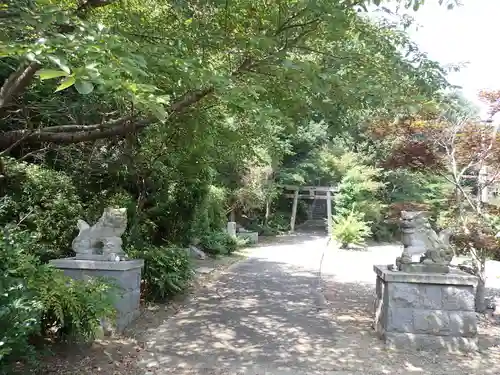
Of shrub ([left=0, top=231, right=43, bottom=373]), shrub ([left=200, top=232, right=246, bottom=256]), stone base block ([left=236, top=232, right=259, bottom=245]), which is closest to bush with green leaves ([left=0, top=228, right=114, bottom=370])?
shrub ([left=0, top=231, right=43, bottom=373])

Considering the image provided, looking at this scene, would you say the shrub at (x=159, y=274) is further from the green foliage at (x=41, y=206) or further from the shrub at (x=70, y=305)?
the shrub at (x=70, y=305)

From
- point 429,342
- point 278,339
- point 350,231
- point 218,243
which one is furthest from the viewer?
point 350,231

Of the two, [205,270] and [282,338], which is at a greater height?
[282,338]

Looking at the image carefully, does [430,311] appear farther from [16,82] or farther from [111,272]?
[16,82]

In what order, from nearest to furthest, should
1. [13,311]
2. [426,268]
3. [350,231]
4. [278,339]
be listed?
[13,311] → [426,268] → [278,339] → [350,231]

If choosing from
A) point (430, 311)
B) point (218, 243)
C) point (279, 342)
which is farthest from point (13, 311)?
point (218, 243)

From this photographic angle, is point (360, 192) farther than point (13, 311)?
Yes

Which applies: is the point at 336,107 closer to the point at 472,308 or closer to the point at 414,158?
the point at 414,158

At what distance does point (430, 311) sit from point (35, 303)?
410 centimetres

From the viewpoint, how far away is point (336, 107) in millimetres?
5816

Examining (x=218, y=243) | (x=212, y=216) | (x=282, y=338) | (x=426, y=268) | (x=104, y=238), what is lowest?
(x=282, y=338)

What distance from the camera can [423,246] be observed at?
5.16 meters

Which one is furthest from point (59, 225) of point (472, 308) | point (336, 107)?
point (472, 308)

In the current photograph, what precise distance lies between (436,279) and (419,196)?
17.7 m
